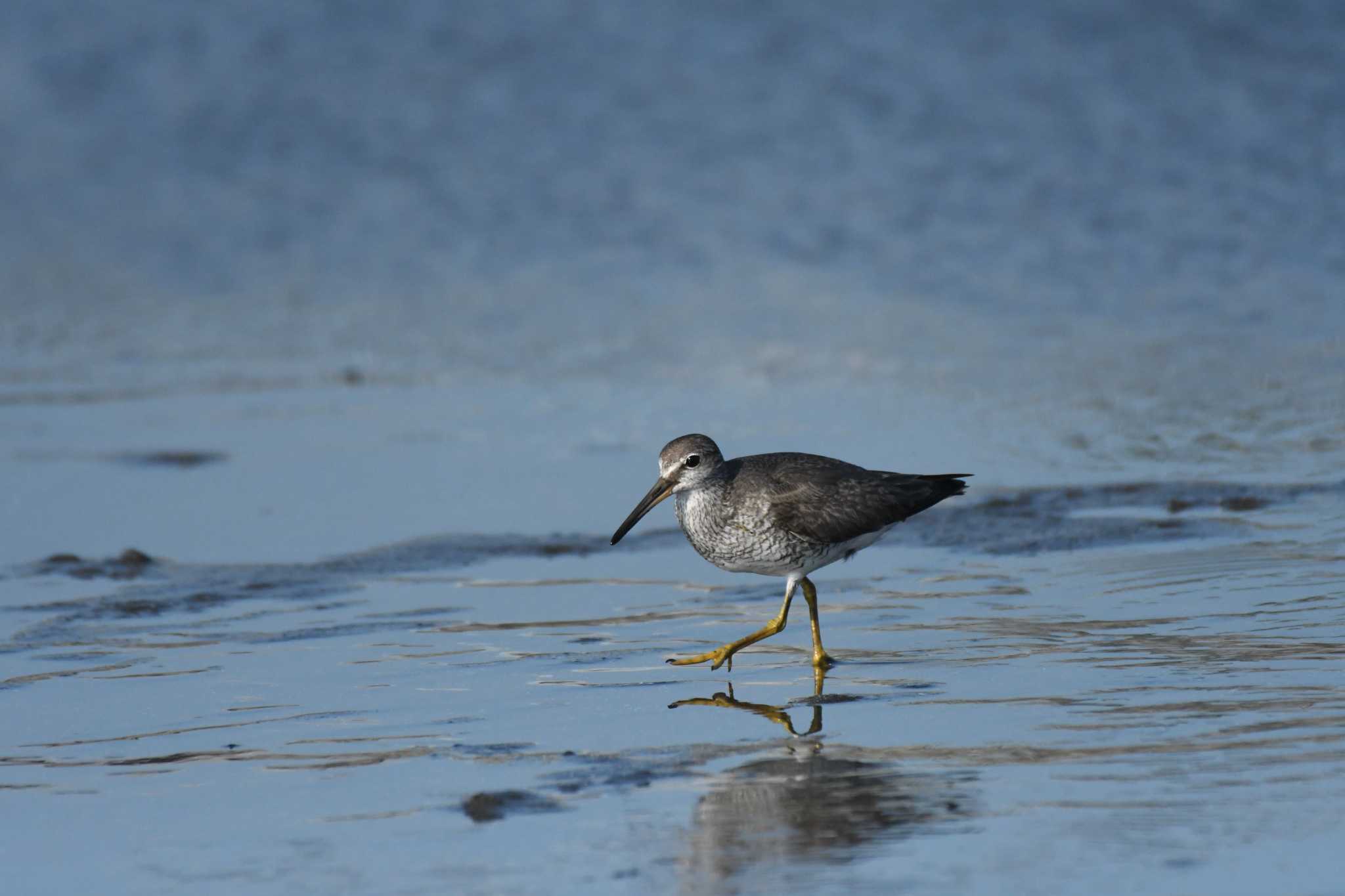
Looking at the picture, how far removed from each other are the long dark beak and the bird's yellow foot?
35.1 inches

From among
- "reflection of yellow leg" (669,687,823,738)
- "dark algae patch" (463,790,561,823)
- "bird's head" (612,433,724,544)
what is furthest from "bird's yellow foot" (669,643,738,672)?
"dark algae patch" (463,790,561,823)

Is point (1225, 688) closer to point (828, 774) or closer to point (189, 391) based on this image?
point (828, 774)

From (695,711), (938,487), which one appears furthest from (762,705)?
(938,487)

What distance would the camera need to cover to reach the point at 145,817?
5098 mm

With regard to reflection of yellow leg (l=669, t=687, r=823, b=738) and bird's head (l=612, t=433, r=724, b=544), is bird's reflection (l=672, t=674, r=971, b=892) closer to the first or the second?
reflection of yellow leg (l=669, t=687, r=823, b=738)

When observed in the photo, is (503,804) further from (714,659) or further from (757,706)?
(714,659)

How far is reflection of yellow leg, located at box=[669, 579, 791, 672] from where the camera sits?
6910mm

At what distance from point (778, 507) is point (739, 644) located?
63 cm

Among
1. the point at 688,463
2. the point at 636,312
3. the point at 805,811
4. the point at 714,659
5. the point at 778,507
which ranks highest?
the point at 636,312

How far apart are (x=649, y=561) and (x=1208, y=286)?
24.8ft

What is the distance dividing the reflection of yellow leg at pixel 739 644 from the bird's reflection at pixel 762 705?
350 mm

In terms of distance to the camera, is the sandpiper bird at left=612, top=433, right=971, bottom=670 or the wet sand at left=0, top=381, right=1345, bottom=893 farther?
the sandpiper bird at left=612, top=433, right=971, bottom=670

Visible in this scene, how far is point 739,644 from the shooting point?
7082 mm

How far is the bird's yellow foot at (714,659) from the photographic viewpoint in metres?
6.89
